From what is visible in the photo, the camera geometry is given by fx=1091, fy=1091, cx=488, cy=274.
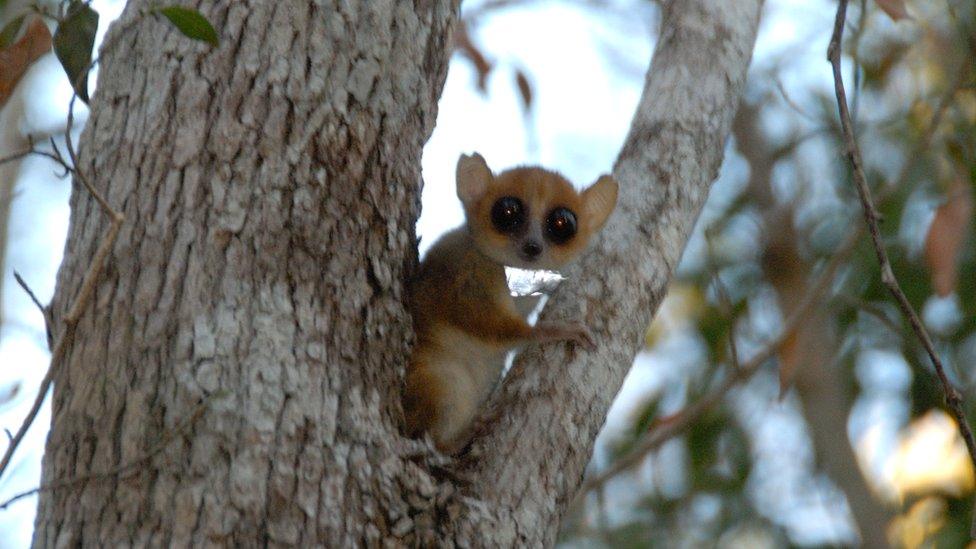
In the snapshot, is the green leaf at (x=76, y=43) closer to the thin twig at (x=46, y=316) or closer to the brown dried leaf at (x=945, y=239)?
the thin twig at (x=46, y=316)

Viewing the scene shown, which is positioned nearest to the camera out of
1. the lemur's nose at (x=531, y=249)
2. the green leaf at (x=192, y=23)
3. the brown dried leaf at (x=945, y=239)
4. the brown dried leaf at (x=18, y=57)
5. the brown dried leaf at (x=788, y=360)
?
the green leaf at (x=192, y=23)

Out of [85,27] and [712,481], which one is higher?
[85,27]

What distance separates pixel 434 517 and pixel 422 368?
708mm

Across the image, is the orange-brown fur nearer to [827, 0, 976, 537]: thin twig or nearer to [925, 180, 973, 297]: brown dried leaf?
[827, 0, 976, 537]: thin twig

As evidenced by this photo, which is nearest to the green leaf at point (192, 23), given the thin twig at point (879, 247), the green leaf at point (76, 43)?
the green leaf at point (76, 43)

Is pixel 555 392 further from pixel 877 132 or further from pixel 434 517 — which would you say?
pixel 877 132

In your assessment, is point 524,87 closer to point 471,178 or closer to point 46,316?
point 471,178

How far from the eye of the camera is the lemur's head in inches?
149

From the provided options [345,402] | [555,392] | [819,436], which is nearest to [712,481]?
[819,436]

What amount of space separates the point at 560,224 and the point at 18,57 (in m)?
1.85

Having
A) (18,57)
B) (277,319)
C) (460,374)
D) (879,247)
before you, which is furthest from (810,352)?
(18,57)

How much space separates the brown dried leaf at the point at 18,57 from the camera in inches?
107

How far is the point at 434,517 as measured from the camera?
7.34 feet

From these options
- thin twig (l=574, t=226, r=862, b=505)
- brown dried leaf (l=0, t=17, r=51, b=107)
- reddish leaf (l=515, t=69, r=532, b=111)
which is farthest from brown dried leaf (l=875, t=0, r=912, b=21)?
brown dried leaf (l=0, t=17, r=51, b=107)
